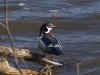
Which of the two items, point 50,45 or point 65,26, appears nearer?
point 50,45

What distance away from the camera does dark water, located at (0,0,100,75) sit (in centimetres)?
700

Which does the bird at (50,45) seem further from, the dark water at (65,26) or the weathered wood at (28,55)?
the dark water at (65,26)

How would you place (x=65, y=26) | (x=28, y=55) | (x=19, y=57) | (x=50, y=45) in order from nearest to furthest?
1. (x=19, y=57)
2. (x=28, y=55)
3. (x=50, y=45)
4. (x=65, y=26)

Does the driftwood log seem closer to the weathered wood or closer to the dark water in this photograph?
the weathered wood

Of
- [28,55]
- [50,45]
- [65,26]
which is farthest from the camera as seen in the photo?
[65,26]

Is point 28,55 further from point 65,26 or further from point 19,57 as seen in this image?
point 65,26

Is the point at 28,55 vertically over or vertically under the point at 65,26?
over

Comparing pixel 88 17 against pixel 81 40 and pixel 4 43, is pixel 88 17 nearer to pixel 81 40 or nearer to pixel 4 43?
pixel 81 40

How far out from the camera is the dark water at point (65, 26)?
7000 mm

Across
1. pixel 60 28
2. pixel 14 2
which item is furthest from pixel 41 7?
pixel 60 28

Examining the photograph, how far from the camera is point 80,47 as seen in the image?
25.2 ft

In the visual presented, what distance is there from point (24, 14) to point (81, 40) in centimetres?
263

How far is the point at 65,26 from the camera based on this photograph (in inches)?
367

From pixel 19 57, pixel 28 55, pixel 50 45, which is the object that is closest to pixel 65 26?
pixel 50 45
